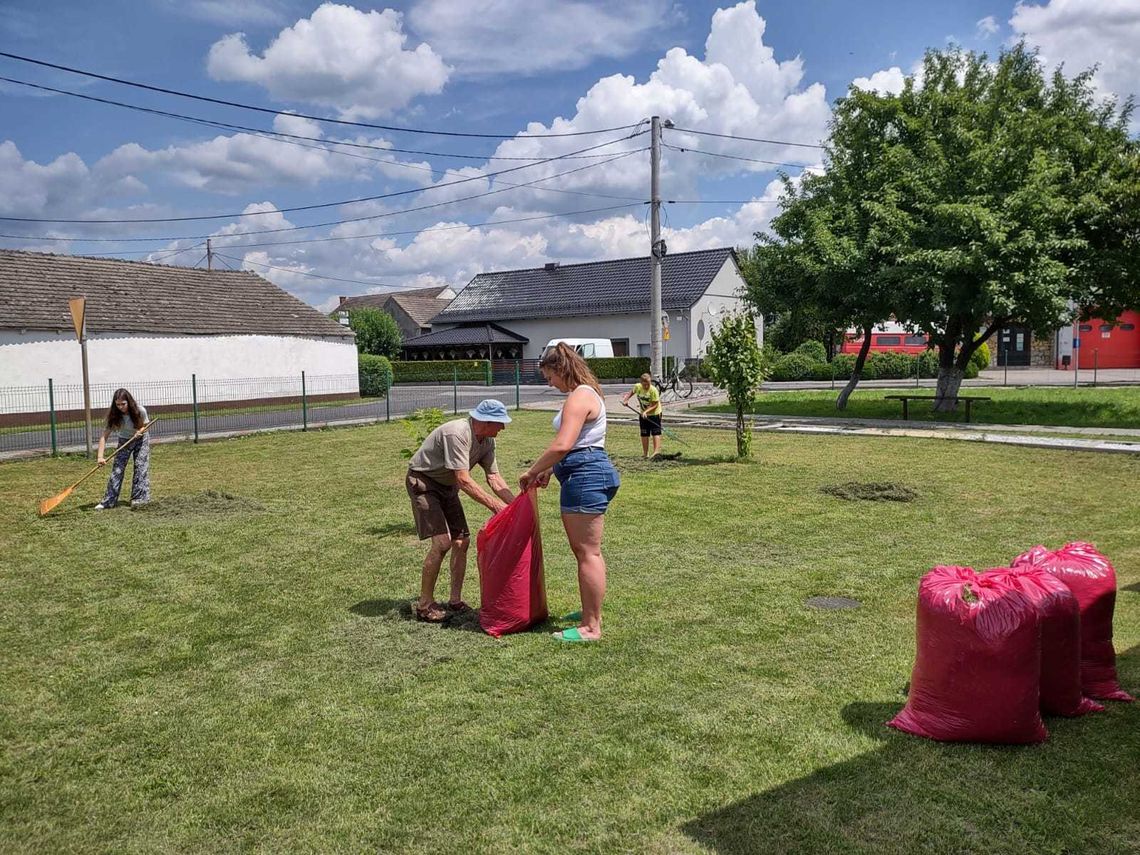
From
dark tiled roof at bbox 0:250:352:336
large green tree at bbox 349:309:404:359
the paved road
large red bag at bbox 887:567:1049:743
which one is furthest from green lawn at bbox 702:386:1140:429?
large green tree at bbox 349:309:404:359

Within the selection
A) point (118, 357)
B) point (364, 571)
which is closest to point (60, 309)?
point (118, 357)

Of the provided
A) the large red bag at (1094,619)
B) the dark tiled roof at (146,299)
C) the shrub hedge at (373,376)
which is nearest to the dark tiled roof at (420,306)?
the shrub hedge at (373,376)

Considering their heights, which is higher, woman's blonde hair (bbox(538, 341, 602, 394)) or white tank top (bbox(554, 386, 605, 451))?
woman's blonde hair (bbox(538, 341, 602, 394))

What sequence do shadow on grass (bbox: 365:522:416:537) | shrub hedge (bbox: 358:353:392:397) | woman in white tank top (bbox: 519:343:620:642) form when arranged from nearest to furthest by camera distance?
1. woman in white tank top (bbox: 519:343:620:642)
2. shadow on grass (bbox: 365:522:416:537)
3. shrub hedge (bbox: 358:353:392:397)

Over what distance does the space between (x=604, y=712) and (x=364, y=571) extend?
133 inches

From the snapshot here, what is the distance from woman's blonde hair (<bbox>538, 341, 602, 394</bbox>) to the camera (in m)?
4.77

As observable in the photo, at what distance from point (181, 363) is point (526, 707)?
26840 mm

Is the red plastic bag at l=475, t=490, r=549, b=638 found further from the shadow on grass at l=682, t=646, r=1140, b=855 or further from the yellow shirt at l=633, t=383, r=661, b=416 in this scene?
the yellow shirt at l=633, t=383, r=661, b=416

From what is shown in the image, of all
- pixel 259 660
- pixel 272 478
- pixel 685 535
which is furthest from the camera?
pixel 272 478

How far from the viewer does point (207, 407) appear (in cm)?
2738

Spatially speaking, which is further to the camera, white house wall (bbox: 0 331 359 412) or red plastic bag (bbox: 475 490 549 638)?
white house wall (bbox: 0 331 359 412)

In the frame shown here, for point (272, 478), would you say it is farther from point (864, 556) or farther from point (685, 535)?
point (864, 556)

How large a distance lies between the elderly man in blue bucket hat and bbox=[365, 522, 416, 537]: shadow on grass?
8.92 ft

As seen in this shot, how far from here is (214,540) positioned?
317 inches
